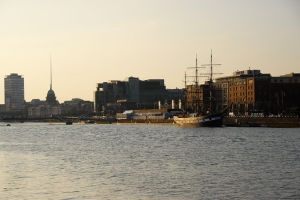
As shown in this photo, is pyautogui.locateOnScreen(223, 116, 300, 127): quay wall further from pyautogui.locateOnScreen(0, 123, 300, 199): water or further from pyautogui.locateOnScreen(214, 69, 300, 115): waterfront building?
pyautogui.locateOnScreen(0, 123, 300, 199): water

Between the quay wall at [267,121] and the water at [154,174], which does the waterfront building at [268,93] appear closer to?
the quay wall at [267,121]

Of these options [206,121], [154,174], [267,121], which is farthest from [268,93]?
[154,174]

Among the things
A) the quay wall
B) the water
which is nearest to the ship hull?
the quay wall

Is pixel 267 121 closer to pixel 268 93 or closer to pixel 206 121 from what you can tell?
pixel 206 121

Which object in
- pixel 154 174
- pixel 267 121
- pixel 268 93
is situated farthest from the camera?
pixel 268 93

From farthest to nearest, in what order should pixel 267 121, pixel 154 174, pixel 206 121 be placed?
pixel 267 121
pixel 206 121
pixel 154 174

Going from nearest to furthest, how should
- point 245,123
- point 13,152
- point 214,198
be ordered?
point 214,198 → point 13,152 → point 245,123

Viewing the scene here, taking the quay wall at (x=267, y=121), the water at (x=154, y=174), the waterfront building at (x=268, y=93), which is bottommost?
the water at (x=154, y=174)

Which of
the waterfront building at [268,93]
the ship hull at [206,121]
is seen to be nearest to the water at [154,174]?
the ship hull at [206,121]

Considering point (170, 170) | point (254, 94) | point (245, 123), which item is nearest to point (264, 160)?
point (170, 170)

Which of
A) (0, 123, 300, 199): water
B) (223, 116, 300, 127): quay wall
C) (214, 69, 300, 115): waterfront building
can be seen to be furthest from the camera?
(214, 69, 300, 115): waterfront building

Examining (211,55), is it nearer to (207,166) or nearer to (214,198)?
(207,166)

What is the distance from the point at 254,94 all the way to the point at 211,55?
21.0 meters

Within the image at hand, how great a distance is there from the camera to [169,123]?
197250 mm
